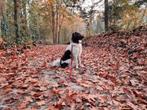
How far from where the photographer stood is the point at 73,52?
902 centimetres

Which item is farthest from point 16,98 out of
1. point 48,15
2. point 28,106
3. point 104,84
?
point 48,15

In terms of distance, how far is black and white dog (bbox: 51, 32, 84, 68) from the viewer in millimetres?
8742

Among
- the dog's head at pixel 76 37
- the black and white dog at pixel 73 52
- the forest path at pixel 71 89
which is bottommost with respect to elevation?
the forest path at pixel 71 89

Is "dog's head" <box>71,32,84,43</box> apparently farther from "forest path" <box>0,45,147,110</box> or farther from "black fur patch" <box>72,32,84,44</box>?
"forest path" <box>0,45,147,110</box>

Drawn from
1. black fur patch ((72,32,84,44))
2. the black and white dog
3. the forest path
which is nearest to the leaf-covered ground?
the forest path

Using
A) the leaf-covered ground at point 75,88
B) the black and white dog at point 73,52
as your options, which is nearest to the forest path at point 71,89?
the leaf-covered ground at point 75,88

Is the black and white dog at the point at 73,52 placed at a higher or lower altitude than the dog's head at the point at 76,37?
→ lower

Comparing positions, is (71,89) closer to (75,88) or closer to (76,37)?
(75,88)

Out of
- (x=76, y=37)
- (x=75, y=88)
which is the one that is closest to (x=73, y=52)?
(x=76, y=37)

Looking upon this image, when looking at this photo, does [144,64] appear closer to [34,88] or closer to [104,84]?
[104,84]

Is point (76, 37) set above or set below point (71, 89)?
above

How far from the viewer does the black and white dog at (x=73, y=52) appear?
8.74 m

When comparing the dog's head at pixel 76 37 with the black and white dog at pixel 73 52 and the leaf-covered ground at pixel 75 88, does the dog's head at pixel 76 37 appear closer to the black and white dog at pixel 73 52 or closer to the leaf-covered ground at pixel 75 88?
the black and white dog at pixel 73 52

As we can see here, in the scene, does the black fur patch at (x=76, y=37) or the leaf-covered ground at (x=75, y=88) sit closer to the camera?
the leaf-covered ground at (x=75, y=88)
